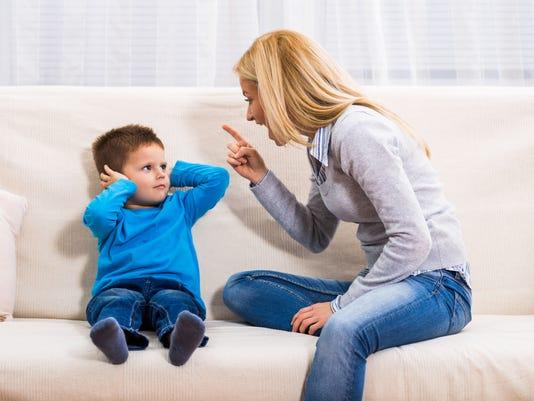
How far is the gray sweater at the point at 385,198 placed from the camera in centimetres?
141

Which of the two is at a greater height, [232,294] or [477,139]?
[477,139]

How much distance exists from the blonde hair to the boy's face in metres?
0.35

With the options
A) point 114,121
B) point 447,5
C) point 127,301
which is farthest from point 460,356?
point 447,5

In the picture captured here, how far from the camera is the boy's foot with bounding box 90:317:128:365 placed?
1.26m

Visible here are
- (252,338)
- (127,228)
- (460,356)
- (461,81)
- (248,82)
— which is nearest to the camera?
(460,356)

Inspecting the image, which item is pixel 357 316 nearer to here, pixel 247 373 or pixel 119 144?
pixel 247 373

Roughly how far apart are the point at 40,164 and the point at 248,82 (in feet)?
2.03

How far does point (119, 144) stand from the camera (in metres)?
1.79

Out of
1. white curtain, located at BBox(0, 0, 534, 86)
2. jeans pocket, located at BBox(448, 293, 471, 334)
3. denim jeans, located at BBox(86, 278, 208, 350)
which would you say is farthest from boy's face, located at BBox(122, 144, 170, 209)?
jeans pocket, located at BBox(448, 293, 471, 334)

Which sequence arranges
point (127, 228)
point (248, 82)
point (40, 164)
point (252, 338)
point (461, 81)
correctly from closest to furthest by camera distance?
point (252, 338), point (248, 82), point (127, 228), point (40, 164), point (461, 81)

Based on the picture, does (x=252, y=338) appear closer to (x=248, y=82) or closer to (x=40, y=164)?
(x=248, y=82)

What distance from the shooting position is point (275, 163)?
1895mm

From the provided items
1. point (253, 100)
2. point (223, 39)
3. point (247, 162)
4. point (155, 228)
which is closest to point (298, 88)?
point (253, 100)

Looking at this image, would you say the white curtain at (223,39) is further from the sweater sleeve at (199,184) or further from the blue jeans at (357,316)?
the blue jeans at (357,316)
